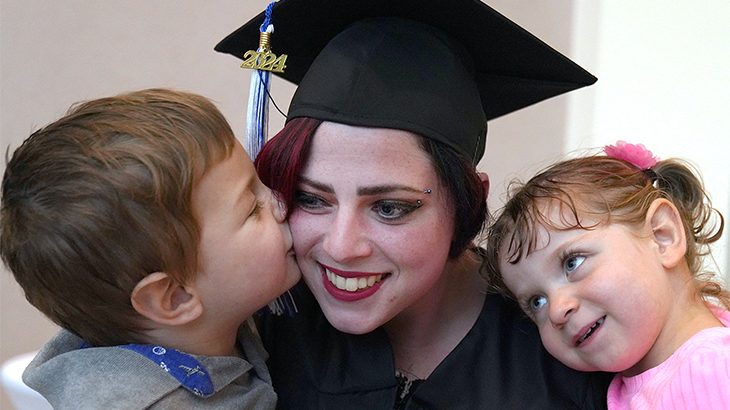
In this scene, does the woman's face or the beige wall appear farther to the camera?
the beige wall

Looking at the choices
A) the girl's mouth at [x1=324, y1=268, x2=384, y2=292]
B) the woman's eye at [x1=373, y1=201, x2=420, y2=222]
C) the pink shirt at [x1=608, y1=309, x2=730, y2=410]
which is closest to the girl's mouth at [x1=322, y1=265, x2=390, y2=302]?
the girl's mouth at [x1=324, y1=268, x2=384, y2=292]

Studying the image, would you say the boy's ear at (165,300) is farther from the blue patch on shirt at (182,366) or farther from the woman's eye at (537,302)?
the woman's eye at (537,302)

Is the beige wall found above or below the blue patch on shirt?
above

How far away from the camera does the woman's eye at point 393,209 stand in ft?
4.25

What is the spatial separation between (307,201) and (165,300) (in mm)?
320

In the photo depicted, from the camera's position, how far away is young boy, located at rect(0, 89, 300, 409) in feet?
3.62

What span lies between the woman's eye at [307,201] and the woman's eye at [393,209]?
0.34 feet

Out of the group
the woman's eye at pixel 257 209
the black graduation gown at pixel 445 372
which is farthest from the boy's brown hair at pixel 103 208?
the black graduation gown at pixel 445 372

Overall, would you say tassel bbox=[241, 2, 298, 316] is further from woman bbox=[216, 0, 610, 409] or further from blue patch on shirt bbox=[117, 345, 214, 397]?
blue patch on shirt bbox=[117, 345, 214, 397]

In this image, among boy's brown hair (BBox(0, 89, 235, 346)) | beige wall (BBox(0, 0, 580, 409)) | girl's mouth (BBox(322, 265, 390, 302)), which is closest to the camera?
boy's brown hair (BBox(0, 89, 235, 346))

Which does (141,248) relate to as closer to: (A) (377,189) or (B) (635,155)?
(A) (377,189)

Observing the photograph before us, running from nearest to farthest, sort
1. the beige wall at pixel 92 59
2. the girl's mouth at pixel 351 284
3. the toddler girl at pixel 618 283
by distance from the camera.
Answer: the toddler girl at pixel 618 283 → the girl's mouth at pixel 351 284 → the beige wall at pixel 92 59

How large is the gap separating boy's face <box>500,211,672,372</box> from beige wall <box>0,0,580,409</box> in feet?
5.35

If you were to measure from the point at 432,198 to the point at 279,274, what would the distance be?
1.04 ft
